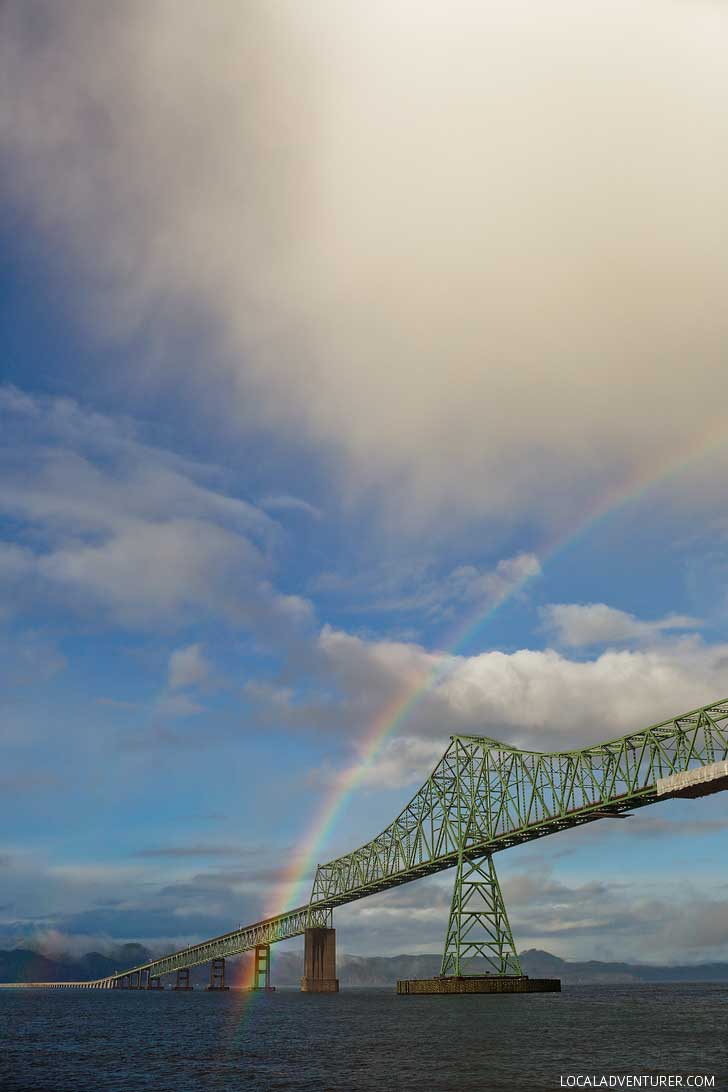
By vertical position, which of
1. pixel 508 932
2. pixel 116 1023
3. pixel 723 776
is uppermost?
pixel 723 776

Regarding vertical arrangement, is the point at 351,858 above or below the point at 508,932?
above

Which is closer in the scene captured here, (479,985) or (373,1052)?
(373,1052)

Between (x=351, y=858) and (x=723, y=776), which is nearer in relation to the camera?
(x=723, y=776)

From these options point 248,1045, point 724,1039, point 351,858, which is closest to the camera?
point 724,1039

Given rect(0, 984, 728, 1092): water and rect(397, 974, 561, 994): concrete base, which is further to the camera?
rect(397, 974, 561, 994): concrete base

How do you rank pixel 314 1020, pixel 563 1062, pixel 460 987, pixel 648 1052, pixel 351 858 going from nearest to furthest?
pixel 563 1062, pixel 648 1052, pixel 314 1020, pixel 460 987, pixel 351 858

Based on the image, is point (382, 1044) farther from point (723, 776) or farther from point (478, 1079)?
point (723, 776)

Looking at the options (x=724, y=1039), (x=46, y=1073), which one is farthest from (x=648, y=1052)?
(x=46, y=1073)

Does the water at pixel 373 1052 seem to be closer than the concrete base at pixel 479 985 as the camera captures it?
Yes
